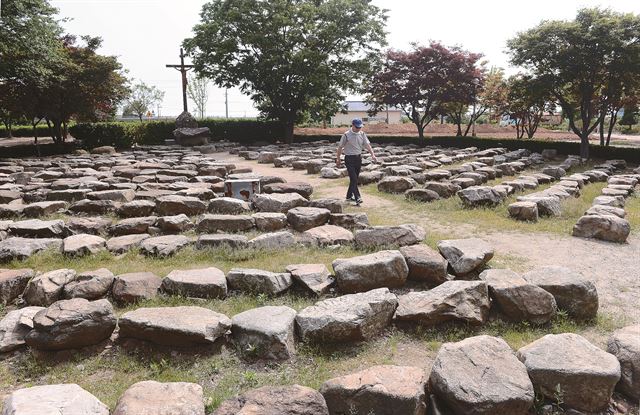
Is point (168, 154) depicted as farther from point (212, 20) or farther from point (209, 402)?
point (209, 402)

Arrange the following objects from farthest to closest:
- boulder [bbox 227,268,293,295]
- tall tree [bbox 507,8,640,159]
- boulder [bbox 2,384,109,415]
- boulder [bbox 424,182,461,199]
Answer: tall tree [bbox 507,8,640,159]
boulder [bbox 424,182,461,199]
boulder [bbox 227,268,293,295]
boulder [bbox 2,384,109,415]

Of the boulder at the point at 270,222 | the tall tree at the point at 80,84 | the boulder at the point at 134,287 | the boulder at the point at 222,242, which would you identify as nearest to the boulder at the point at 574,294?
the boulder at the point at 222,242

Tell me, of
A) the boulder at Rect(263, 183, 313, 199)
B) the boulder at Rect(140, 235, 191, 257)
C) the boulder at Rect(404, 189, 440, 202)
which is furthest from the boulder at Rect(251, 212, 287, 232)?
the boulder at Rect(404, 189, 440, 202)

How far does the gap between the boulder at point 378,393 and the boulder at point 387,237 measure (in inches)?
116

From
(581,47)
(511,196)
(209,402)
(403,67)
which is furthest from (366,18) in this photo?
(209,402)

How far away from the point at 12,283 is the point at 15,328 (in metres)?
0.89

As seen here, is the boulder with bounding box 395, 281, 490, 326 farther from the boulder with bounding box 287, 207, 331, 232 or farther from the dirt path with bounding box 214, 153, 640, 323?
the boulder with bounding box 287, 207, 331, 232

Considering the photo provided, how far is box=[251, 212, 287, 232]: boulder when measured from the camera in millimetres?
6684

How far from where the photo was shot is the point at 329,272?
16.0 ft

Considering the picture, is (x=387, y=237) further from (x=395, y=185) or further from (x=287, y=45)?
(x=287, y=45)

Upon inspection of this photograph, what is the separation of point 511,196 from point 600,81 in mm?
11632

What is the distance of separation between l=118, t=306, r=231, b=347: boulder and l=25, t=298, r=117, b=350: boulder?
0.14m

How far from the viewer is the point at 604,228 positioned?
6.62m

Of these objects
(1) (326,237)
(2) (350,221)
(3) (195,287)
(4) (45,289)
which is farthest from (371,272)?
(4) (45,289)
